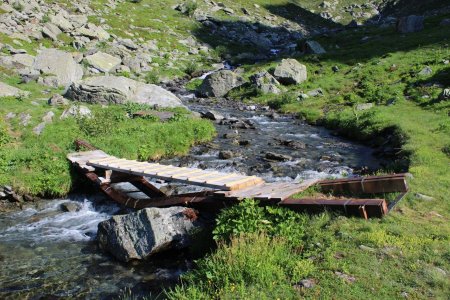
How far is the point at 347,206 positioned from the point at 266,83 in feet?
115

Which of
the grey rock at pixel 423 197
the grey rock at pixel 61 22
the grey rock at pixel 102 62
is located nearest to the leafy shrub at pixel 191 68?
the grey rock at pixel 102 62

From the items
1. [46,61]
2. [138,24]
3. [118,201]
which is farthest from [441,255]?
[138,24]

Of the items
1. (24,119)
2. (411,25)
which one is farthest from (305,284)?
(411,25)

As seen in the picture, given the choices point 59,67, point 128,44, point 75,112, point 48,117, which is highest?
point 128,44

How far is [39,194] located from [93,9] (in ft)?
241

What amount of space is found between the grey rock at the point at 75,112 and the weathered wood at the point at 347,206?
1743cm

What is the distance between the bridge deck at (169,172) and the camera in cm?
1470

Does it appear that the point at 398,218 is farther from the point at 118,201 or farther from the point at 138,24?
the point at 138,24

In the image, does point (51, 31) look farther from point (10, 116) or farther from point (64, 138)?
point (64, 138)

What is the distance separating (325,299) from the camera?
8.18 meters

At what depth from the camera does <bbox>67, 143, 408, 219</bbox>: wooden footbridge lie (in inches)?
478

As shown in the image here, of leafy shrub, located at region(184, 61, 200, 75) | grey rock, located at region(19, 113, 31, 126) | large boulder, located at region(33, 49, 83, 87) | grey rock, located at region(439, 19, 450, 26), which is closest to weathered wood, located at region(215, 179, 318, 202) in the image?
grey rock, located at region(19, 113, 31, 126)

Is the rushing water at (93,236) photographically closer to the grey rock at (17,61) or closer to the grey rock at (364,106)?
the grey rock at (364,106)

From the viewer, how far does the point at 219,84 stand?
4788 cm
